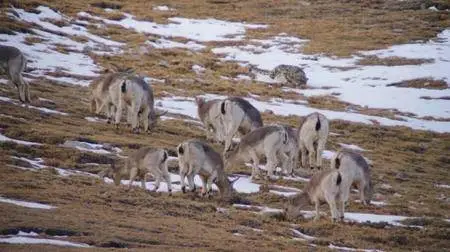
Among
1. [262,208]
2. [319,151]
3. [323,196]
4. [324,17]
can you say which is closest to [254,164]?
[319,151]

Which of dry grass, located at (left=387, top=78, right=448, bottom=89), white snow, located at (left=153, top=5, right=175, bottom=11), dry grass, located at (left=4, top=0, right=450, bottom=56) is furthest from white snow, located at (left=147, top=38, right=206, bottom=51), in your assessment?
dry grass, located at (left=387, top=78, right=448, bottom=89)

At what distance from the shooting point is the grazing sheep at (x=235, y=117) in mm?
33312

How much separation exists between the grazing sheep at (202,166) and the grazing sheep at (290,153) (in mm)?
4829

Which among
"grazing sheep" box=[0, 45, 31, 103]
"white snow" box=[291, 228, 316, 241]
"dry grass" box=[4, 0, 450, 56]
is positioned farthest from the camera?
"dry grass" box=[4, 0, 450, 56]

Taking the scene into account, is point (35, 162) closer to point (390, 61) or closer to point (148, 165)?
point (148, 165)

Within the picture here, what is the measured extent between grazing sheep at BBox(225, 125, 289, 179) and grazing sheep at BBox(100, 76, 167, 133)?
7.38 metres

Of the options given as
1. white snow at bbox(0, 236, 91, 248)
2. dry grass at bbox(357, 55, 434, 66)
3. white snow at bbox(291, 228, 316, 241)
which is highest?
dry grass at bbox(357, 55, 434, 66)

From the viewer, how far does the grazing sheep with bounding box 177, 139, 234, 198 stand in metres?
24.2

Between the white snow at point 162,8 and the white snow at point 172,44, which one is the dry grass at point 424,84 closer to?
the white snow at point 172,44

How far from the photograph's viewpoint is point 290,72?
67938mm

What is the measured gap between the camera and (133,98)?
114ft

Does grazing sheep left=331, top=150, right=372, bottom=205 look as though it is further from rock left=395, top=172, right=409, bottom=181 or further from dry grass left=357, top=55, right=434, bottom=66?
dry grass left=357, top=55, right=434, bottom=66

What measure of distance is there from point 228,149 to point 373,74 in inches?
1589

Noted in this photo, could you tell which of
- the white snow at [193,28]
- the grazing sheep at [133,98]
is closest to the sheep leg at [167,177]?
the grazing sheep at [133,98]
